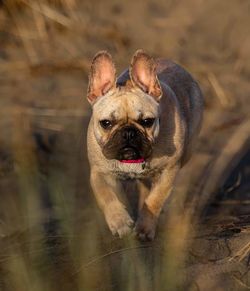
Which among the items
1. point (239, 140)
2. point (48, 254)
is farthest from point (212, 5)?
point (48, 254)

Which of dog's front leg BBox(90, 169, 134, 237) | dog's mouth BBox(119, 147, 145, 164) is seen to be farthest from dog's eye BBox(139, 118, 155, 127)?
dog's front leg BBox(90, 169, 134, 237)

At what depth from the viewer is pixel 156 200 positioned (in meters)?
6.94

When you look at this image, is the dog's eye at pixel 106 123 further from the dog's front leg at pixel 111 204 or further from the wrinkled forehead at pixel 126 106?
the dog's front leg at pixel 111 204

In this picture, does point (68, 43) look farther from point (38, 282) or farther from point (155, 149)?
point (38, 282)

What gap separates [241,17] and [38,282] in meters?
8.95

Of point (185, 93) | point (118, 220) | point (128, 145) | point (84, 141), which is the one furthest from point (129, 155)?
point (84, 141)

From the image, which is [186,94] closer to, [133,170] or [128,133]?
[133,170]

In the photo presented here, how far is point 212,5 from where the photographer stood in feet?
45.0

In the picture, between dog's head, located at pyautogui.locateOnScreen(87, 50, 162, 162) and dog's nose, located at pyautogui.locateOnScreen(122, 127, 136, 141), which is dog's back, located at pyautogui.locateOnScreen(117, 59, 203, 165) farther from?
dog's nose, located at pyautogui.locateOnScreen(122, 127, 136, 141)

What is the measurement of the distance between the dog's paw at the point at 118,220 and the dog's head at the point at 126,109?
466 millimetres

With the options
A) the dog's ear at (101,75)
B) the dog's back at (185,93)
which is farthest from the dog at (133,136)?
the dog's back at (185,93)

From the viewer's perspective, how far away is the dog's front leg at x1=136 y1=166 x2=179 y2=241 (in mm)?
6805

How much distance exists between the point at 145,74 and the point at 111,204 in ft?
3.29

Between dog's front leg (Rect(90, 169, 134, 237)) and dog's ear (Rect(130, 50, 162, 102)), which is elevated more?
dog's ear (Rect(130, 50, 162, 102))
